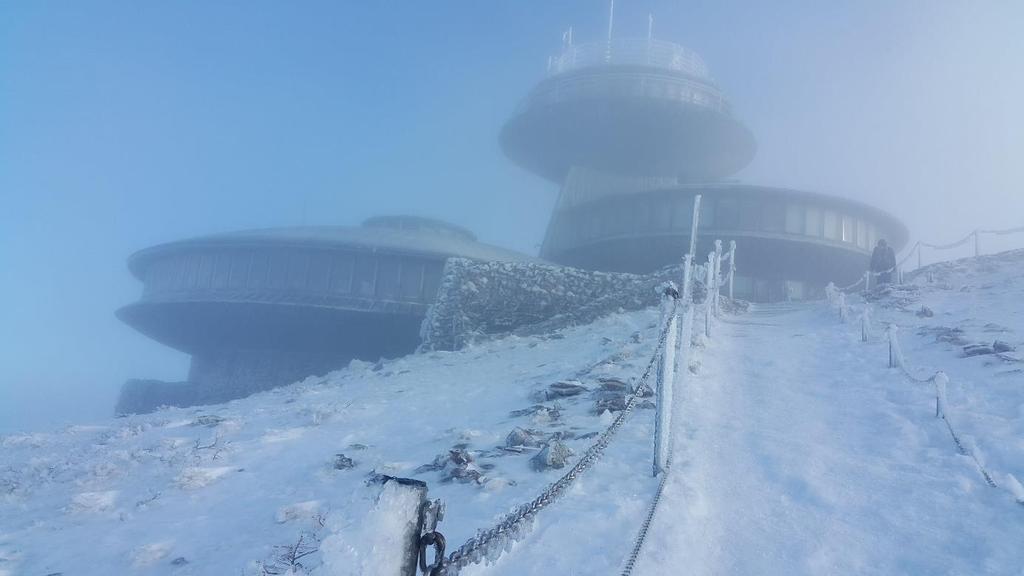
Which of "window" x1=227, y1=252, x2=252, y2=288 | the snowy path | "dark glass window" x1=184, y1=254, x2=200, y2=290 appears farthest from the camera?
"dark glass window" x1=184, y1=254, x2=200, y2=290

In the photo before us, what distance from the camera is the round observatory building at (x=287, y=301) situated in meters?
28.9

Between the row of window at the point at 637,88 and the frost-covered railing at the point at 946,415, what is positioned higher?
the row of window at the point at 637,88

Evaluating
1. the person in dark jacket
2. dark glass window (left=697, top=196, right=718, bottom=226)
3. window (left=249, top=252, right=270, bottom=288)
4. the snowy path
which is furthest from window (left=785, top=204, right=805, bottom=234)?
window (left=249, top=252, right=270, bottom=288)

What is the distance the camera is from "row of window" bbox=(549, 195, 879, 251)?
33.9m

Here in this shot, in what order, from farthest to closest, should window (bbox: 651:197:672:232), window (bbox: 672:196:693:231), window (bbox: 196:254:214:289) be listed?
window (bbox: 651:197:672:232)
window (bbox: 672:196:693:231)
window (bbox: 196:254:214:289)

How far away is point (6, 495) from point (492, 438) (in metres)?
5.56

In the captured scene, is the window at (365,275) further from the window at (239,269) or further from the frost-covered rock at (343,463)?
the frost-covered rock at (343,463)

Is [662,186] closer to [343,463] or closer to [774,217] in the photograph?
[774,217]

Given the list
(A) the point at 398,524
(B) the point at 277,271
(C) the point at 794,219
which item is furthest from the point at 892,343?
(B) the point at 277,271

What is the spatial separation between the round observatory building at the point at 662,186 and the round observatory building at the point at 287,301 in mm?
11802

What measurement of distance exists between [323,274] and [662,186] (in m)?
19.3

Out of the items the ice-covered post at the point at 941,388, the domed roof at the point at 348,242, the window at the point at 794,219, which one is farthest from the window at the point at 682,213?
the ice-covered post at the point at 941,388

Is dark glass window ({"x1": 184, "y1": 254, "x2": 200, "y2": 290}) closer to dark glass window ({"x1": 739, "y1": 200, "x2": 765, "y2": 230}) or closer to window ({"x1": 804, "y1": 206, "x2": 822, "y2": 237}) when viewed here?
dark glass window ({"x1": 739, "y1": 200, "x2": 765, "y2": 230})

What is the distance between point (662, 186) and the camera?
37094 millimetres
